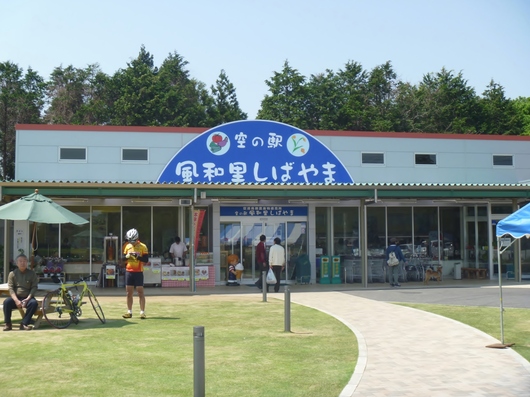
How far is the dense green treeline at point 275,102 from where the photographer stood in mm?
49969

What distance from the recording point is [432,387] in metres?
7.62

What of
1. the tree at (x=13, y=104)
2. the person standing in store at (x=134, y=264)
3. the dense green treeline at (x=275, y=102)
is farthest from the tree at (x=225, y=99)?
the person standing in store at (x=134, y=264)

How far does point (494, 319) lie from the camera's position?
43.6ft

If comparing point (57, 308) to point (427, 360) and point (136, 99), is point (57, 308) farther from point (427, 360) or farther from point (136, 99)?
point (136, 99)

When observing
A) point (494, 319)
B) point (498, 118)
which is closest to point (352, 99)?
point (498, 118)

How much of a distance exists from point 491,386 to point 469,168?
2159cm

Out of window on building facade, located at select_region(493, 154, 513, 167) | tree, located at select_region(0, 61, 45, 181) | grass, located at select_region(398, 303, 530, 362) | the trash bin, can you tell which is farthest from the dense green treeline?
grass, located at select_region(398, 303, 530, 362)

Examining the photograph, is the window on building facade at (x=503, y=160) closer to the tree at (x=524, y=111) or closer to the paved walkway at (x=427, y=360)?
the paved walkway at (x=427, y=360)

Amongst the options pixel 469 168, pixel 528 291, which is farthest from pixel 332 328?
pixel 469 168

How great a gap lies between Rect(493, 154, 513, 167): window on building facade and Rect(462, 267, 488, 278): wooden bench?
209 inches

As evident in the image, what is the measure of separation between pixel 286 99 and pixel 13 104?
2022cm

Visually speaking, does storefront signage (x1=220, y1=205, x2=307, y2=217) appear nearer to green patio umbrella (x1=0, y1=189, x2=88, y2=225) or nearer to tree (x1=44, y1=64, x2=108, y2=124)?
green patio umbrella (x1=0, y1=189, x2=88, y2=225)

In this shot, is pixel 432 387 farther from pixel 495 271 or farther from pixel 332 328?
pixel 495 271

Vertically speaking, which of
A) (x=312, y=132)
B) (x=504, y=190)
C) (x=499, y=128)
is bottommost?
(x=504, y=190)
